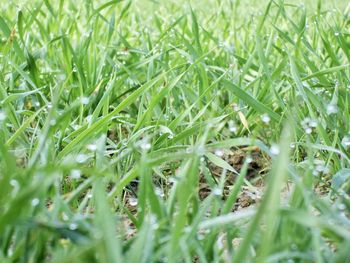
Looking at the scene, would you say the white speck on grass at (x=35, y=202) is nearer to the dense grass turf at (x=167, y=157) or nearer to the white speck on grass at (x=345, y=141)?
the dense grass turf at (x=167, y=157)

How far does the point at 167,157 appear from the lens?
42.8 inches

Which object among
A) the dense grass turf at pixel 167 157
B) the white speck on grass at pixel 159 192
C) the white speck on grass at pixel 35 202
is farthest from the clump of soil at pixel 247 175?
the white speck on grass at pixel 35 202

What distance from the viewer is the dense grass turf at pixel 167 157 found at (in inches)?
36.6

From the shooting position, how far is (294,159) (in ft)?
5.47

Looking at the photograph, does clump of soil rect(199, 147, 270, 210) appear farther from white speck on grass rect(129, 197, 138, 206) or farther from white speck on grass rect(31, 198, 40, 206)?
white speck on grass rect(31, 198, 40, 206)

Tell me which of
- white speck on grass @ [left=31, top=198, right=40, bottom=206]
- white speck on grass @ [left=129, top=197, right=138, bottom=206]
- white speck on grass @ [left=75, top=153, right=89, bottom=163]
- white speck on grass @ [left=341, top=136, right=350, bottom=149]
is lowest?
white speck on grass @ [left=129, top=197, right=138, bottom=206]

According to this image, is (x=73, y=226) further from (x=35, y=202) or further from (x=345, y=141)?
(x=345, y=141)

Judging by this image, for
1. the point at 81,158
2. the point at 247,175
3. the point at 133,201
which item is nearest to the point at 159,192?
the point at 133,201

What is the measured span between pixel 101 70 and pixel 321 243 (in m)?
1.13

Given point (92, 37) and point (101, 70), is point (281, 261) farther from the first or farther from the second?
point (92, 37)

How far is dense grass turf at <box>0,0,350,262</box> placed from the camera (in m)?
0.93

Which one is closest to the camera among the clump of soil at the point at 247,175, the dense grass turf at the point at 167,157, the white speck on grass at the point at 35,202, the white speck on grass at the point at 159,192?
the dense grass turf at the point at 167,157

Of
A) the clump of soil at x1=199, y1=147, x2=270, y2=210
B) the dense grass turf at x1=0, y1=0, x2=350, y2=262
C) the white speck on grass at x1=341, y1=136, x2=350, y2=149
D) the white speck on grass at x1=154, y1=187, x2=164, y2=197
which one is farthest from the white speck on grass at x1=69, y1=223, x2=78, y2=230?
the white speck on grass at x1=341, y1=136, x2=350, y2=149

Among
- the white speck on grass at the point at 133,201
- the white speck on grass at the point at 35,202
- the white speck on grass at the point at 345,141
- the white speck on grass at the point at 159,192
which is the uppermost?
the white speck on grass at the point at 35,202
